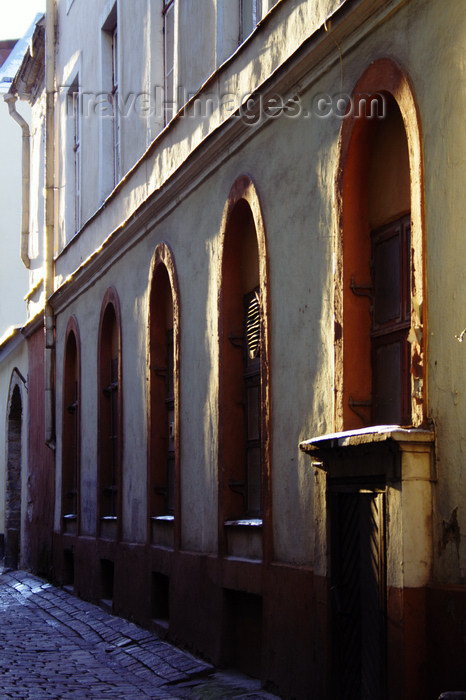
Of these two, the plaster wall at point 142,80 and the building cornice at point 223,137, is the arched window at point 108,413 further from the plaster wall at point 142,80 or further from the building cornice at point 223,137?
the plaster wall at point 142,80

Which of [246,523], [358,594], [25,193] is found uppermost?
[25,193]

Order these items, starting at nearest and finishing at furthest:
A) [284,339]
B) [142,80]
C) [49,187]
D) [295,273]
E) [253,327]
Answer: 1. [295,273]
2. [284,339]
3. [253,327]
4. [142,80]
5. [49,187]

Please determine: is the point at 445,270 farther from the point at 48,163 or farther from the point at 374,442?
the point at 48,163

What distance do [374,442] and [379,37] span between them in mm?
2415

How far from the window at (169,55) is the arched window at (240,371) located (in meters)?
2.68

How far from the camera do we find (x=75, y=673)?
9734 mm

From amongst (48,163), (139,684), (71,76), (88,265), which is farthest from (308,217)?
(48,163)

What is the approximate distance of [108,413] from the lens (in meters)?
14.9

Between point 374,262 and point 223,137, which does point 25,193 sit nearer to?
point 223,137

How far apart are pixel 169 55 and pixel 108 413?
4.65 m

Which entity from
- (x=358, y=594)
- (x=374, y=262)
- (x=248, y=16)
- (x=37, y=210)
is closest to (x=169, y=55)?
(x=248, y=16)

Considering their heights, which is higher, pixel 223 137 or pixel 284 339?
pixel 223 137

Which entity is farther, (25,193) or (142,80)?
(25,193)

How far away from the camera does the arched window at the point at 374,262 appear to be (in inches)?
275
